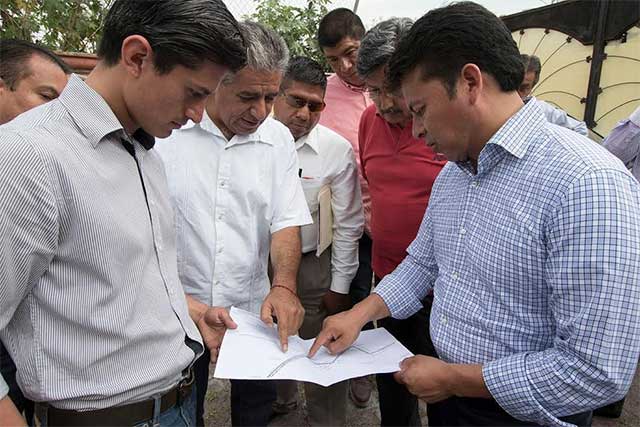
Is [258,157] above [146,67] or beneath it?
beneath

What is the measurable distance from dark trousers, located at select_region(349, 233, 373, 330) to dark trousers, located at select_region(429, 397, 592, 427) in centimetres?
126

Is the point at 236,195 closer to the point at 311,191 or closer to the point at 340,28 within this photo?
the point at 311,191

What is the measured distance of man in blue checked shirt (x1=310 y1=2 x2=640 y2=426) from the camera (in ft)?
3.11

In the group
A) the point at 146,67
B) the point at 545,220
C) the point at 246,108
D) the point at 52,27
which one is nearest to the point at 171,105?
the point at 146,67

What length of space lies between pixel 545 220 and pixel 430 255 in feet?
1.75

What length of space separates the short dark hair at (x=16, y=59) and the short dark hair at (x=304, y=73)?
1.10 meters

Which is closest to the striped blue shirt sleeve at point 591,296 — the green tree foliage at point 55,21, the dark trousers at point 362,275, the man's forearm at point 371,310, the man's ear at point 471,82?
the man's ear at point 471,82

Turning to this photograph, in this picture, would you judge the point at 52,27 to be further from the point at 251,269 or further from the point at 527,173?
the point at 527,173

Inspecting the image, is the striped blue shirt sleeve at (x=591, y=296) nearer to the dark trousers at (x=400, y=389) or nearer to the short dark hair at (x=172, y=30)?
the short dark hair at (x=172, y=30)

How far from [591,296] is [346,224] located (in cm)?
151

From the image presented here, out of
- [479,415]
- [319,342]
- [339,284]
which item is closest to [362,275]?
[339,284]

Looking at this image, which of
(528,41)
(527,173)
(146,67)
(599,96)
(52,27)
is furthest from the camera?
(528,41)

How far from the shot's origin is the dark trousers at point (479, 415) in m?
1.17

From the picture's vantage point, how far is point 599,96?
16.6 feet
